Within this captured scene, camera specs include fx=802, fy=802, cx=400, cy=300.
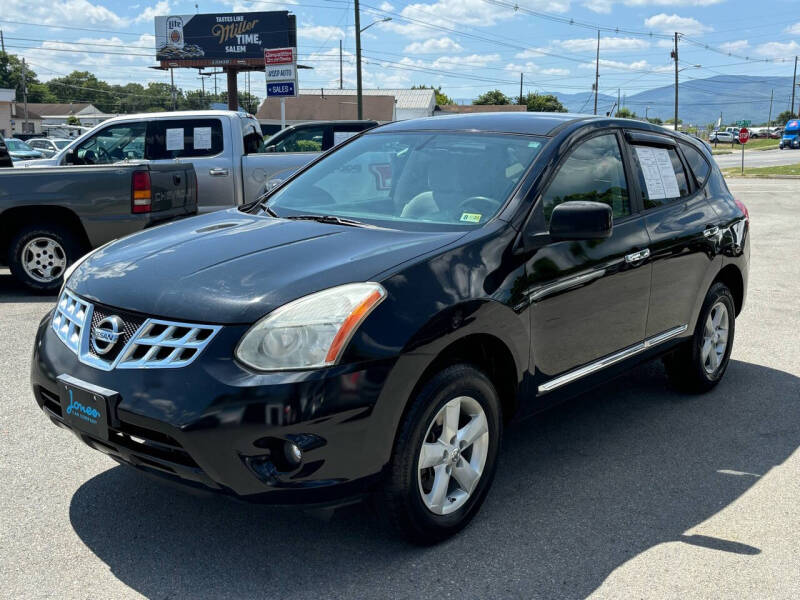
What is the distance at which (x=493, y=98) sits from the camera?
3947 inches

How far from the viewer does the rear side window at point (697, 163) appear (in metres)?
5.19

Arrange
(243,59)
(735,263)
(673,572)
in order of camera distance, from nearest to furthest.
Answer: (673,572) → (735,263) → (243,59)

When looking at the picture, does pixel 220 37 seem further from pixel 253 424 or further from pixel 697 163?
pixel 253 424

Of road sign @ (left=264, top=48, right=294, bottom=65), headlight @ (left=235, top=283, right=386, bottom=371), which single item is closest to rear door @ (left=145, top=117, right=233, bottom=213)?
road sign @ (left=264, top=48, right=294, bottom=65)

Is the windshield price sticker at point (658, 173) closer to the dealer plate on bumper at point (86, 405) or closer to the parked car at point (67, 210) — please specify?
the dealer plate on bumper at point (86, 405)

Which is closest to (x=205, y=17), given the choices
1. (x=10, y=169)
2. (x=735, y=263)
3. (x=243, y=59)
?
(x=243, y=59)

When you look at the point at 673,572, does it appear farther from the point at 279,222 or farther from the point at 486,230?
the point at 279,222

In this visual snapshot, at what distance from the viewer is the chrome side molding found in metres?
3.78

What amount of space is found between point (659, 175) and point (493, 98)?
325 feet

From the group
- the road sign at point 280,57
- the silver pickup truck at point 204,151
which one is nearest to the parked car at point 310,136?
the silver pickup truck at point 204,151

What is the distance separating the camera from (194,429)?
270cm

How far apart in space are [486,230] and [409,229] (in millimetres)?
366

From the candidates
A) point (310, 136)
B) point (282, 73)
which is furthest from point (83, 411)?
point (282, 73)

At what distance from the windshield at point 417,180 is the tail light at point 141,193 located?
13.3 feet
